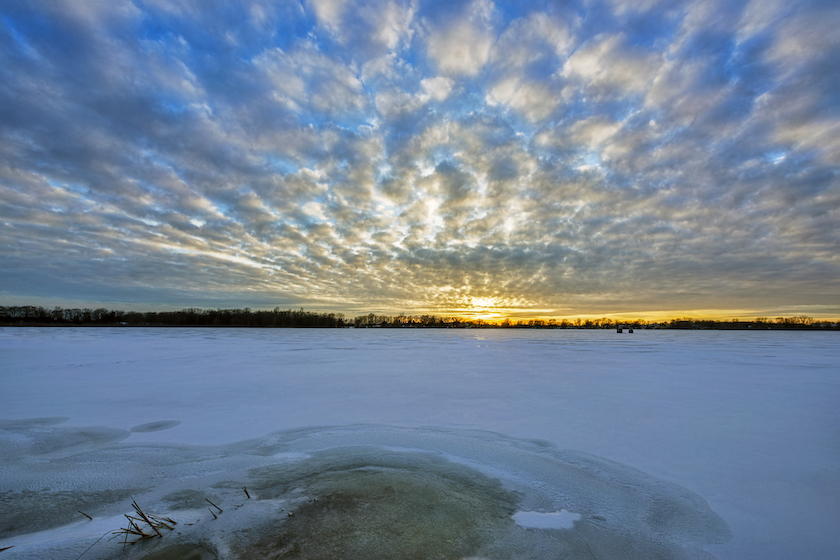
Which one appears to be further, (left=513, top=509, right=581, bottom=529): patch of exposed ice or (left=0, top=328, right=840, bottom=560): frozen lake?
(left=513, top=509, right=581, bottom=529): patch of exposed ice

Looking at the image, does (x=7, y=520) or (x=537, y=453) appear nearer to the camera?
(x=7, y=520)

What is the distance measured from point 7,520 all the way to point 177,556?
4.80 feet

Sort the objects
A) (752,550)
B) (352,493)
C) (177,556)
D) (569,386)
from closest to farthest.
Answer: (177,556) < (752,550) < (352,493) < (569,386)

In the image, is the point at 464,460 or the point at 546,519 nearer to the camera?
the point at 546,519

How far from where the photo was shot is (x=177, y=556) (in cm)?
219

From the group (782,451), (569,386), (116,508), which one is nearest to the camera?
(116,508)

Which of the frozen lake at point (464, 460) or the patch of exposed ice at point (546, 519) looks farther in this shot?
the patch of exposed ice at point (546, 519)

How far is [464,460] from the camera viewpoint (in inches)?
154

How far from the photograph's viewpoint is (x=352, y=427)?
16.7 feet

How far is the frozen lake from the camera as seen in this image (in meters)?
2.52

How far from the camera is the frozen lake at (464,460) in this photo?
252 centimetres

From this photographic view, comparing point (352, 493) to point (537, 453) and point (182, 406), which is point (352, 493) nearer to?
point (537, 453)

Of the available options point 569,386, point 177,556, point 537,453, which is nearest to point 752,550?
point 537,453

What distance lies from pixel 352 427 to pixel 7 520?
3.19m
